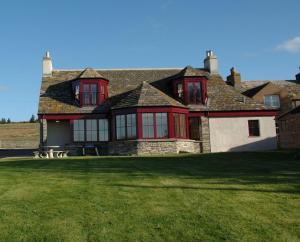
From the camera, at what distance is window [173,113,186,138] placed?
→ 27.5 metres

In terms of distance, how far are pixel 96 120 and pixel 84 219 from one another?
23.0 meters

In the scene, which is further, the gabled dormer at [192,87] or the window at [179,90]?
the window at [179,90]

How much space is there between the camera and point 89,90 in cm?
3003

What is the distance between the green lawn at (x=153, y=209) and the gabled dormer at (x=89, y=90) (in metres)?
19.1

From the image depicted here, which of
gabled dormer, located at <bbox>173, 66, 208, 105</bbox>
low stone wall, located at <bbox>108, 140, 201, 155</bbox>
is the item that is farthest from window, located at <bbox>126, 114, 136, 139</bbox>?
gabled dormer, located at <bbox>173, 66, 208, 105</bbox>

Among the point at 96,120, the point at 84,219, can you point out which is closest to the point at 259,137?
the point at 96,120

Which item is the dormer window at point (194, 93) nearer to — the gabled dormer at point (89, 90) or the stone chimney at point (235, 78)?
the gabled dormer at point (89, 90)

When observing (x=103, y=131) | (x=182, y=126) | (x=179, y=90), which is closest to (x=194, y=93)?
(x=179, y=90)

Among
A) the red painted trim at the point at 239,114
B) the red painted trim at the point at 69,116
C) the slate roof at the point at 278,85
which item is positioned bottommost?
the red painted trim at the point at 239,114

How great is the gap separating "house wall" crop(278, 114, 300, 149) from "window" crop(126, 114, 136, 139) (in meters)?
15.8

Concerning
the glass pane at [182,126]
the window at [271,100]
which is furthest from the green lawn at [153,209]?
the window at [271,100]

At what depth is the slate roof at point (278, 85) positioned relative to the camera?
137 ft

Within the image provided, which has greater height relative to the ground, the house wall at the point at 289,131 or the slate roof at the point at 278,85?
the slate roof at the point at 278,85

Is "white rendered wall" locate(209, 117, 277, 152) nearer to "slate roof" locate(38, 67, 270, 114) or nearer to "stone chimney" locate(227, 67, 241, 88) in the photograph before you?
"slate roof" locate(38, 67, 270, 114)
